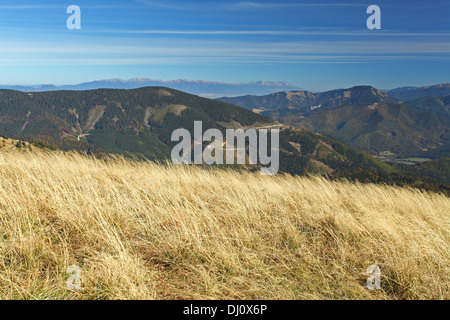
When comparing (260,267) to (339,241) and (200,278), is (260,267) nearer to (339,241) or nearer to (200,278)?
(200,278)

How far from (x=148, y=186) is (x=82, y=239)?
8.26 feet

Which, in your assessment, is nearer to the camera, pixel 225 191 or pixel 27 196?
pixel 27 196

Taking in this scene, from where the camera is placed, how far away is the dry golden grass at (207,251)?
3004 millimetres

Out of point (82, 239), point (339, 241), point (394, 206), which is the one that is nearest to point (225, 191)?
point (339, 241)

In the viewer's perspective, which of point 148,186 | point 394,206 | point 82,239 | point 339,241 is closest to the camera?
point 82,239

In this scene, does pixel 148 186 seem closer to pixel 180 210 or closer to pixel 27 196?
pixel 180 210

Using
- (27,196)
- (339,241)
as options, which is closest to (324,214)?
(339,241)

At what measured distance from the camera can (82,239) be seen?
12.8 ft

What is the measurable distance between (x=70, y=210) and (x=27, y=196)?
1018 millimetres

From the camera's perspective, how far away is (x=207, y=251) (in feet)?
11.9

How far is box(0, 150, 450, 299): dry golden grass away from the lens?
118 inches
